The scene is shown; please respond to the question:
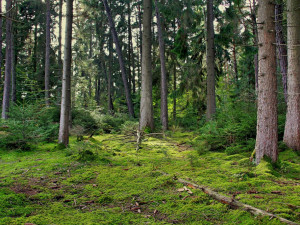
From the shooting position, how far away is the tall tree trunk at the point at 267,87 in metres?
5.14

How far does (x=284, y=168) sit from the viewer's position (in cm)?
511

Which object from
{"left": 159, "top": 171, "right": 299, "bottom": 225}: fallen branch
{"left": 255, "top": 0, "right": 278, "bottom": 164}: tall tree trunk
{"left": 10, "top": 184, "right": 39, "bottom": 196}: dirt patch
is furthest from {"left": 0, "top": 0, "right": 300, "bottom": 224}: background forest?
{"left": 10, "top": 184, "right": 39, "bottom": 196}: dirt patch

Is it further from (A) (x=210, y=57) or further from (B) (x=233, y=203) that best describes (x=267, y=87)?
(A) (x=210, y=57)

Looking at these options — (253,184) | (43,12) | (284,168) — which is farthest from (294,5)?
(43,12)

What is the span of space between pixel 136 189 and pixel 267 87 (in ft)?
12.0

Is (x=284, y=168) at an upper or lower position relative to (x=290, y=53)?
lower

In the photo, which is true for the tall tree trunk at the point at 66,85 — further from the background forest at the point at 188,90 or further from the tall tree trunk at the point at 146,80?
the tall tree trunk at the point at 146,80

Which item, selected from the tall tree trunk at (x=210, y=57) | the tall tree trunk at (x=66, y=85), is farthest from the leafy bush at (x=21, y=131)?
the tall tree trunk at (x=210, y=57)

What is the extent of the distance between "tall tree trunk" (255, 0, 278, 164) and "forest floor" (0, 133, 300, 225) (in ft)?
1.66

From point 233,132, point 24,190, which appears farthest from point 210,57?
point 24,190

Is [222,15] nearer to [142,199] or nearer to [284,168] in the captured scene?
[284,168]

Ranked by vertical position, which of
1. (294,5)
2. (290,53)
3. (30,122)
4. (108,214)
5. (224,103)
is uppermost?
(294,5)

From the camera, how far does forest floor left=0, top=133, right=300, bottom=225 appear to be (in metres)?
3.00

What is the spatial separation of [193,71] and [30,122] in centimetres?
1136
